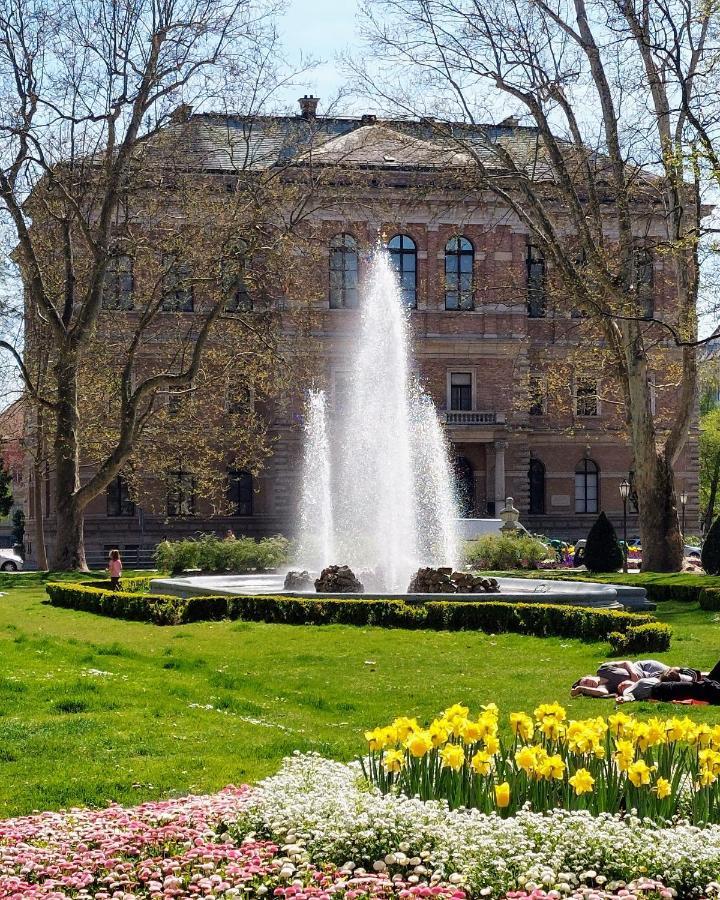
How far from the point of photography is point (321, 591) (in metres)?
20.1

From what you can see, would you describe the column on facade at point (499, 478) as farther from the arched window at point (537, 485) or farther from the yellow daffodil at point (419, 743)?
the yellow daffodil at point (419, 743)

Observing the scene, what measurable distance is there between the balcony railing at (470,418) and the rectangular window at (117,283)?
13605 mm

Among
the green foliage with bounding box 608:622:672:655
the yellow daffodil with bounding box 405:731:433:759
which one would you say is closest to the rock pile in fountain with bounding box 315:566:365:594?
the green foliage with bounding box 608:622:672:655

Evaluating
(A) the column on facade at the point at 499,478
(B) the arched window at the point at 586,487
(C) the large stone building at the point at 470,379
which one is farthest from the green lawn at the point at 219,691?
(B) the arched window at the point at 586,487

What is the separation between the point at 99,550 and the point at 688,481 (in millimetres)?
24730

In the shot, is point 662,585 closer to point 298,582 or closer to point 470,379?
point 298,582

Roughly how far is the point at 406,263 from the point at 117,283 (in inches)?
725

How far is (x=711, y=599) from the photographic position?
20688 mm

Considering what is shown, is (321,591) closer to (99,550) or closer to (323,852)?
(323,852)

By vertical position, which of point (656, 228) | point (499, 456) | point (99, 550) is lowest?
point (99, 550)

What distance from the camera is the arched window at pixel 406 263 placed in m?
53.3

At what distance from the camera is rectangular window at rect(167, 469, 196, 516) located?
4810 cm

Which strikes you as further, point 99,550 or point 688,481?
point 688,481

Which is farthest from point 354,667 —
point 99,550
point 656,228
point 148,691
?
point 656,228
